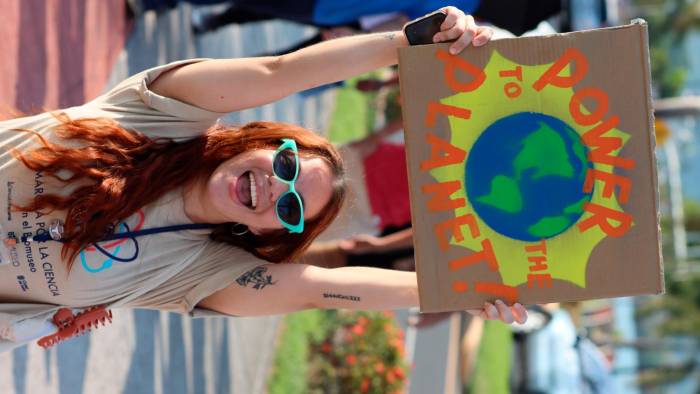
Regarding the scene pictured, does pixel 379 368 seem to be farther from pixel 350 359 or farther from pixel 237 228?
pixel 237 228

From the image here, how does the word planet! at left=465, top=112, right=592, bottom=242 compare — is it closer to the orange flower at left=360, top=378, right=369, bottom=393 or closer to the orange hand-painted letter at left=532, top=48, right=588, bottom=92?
the orange hand-painted letter at left=532, top=48, right=588, bottom=92

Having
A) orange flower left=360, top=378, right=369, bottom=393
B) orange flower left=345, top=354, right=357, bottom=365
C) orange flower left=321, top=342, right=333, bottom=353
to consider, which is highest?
orange flower left=321, top=342, right=333, bottom=353

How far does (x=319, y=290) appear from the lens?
96.2 inches

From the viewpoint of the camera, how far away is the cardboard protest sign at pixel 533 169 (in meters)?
2.16

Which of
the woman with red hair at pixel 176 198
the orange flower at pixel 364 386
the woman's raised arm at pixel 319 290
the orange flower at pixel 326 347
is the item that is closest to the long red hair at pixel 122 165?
the woman with red hair at pixel 176 198

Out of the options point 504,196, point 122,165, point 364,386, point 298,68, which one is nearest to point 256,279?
point 122,165

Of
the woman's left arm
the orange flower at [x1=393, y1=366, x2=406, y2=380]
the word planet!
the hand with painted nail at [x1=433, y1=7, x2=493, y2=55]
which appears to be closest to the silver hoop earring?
the woman's left arm

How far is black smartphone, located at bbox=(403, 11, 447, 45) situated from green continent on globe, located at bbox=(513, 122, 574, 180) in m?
0.40

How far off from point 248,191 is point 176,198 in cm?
26

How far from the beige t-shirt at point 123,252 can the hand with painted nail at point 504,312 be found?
77 centimetres

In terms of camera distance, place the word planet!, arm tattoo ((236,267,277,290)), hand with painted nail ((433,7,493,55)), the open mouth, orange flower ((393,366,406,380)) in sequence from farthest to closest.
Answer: orange flower ((393,366,406,380)), arm tattoo ((236,267,277,290)), the open mouth, the word planet!, hand with painted nail ((433,7,493,55))

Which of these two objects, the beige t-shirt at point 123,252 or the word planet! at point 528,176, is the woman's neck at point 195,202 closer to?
the beige t-shirt at point 123,252

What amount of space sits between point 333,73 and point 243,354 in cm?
401

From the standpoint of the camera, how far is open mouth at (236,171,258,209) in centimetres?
235
